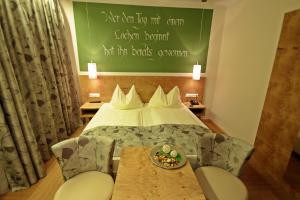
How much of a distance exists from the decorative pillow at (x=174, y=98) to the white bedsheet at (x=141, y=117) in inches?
5.5

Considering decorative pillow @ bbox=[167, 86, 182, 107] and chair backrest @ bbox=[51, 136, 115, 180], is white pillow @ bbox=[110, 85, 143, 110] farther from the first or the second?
chair backrest @ bbox=[51, 136, 115, 180]

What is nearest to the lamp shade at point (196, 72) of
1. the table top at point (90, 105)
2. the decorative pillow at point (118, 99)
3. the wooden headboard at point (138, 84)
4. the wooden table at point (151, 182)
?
the wooden headboard at point (138, 84)

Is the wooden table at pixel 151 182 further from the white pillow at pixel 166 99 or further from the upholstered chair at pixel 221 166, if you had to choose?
the white pillow at pixel 166 99

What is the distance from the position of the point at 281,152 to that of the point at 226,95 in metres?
1.67

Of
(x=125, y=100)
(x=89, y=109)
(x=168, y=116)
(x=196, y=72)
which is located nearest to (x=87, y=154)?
(x=168, y=116)

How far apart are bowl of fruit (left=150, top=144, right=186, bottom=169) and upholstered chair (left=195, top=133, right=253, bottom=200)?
0.35 meters

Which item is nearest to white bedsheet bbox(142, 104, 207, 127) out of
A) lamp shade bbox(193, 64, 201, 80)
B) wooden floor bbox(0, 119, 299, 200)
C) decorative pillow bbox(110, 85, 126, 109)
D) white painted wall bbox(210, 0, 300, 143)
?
decorative pillow bbox(110, 85, 126, 109)

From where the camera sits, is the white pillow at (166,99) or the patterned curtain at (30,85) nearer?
the patterned curtain at (30,85)

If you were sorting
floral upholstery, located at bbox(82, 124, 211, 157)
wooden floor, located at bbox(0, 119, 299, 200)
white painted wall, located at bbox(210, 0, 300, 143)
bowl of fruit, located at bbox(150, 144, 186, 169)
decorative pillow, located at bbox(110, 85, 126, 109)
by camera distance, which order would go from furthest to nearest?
1. decorative pillow, located at bbox(110, 85, 126, 109)
2. white painted wall, located at bbox(210, 0, 300, 143)
3. floral upholstery, located at bbox(82, 124, 211, 157)
4. wooden floor, located at bbox(0, 119, 299, 200)
5. bowl of fruit, located at bbox(150, 144, 186, 169)

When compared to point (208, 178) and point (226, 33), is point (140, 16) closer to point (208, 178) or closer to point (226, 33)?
point (226, 33)

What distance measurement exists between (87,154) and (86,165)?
0.40ft

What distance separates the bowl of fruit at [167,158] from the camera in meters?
1.50

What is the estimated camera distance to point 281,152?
7.18ft

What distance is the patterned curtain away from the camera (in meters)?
1.92
